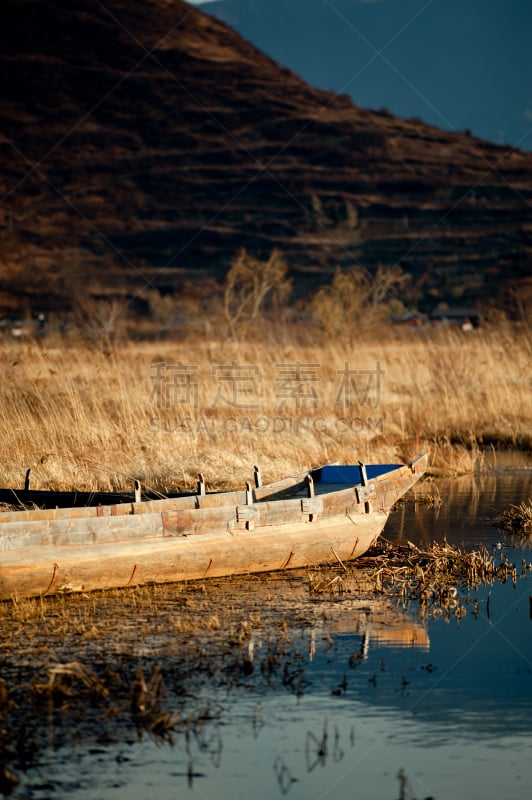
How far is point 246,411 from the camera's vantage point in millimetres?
16219

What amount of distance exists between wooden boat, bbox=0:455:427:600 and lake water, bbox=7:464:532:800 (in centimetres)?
111

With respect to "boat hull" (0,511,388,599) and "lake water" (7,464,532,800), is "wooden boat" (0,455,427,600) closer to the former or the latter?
"boat hull" (0,511,388,599)

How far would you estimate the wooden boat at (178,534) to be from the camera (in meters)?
7.68

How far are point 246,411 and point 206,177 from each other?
2908 inches

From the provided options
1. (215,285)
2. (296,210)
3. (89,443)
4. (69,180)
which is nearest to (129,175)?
(69,180)

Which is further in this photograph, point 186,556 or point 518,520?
point 518,520

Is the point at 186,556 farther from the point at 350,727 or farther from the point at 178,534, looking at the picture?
the point at 350,727

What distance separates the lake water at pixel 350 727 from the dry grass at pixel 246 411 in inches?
207

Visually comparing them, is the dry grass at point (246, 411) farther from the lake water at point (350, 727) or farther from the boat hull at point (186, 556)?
the lake water at point (350, 727)

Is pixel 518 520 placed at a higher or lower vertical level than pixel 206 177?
lower

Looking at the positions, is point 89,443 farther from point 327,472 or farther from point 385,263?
point 385,263

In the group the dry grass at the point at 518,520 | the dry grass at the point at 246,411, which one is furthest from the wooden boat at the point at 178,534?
the dry grass at the point at 246,411

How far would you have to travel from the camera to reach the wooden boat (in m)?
7.68

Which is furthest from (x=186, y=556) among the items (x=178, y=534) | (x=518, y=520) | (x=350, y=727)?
(x=518, y=520)
